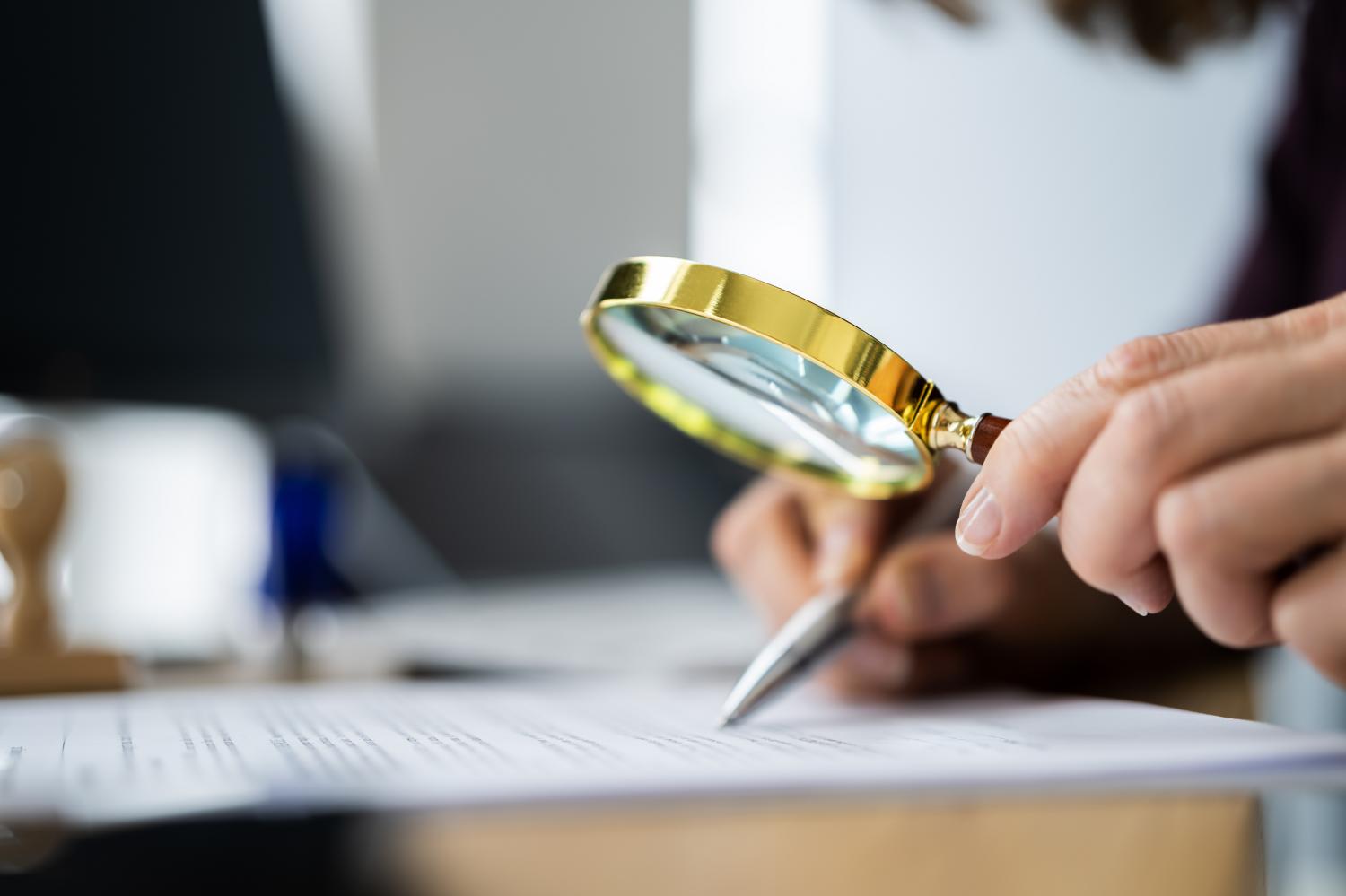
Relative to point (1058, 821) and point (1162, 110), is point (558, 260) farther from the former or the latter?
point (1058, 821)

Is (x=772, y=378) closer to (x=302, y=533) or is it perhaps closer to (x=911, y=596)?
(x=911, y=596)

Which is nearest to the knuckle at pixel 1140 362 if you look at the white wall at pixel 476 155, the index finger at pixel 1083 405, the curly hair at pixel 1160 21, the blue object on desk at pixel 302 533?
the index finger at pixel 1083 405

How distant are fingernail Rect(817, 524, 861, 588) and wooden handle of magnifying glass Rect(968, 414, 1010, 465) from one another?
10.7 inches

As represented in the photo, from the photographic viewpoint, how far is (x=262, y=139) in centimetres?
151

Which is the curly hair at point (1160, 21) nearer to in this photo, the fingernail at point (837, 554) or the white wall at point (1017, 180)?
the white wall at point (1017, 180)

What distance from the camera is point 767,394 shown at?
47 cm

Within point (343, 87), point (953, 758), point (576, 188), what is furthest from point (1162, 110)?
point (343, 87)

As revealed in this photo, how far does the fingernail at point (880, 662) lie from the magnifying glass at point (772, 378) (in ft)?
0.42

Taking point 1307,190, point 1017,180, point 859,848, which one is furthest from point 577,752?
point 1307,190

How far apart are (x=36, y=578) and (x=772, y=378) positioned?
53cm

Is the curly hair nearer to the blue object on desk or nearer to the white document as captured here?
the white document

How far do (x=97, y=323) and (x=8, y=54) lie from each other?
33 cm

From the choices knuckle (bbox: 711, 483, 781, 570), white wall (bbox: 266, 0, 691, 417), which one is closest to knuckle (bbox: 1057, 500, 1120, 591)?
knuckle (bbox: 711, 483, 781, 570)

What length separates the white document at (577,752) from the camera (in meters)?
0.30
